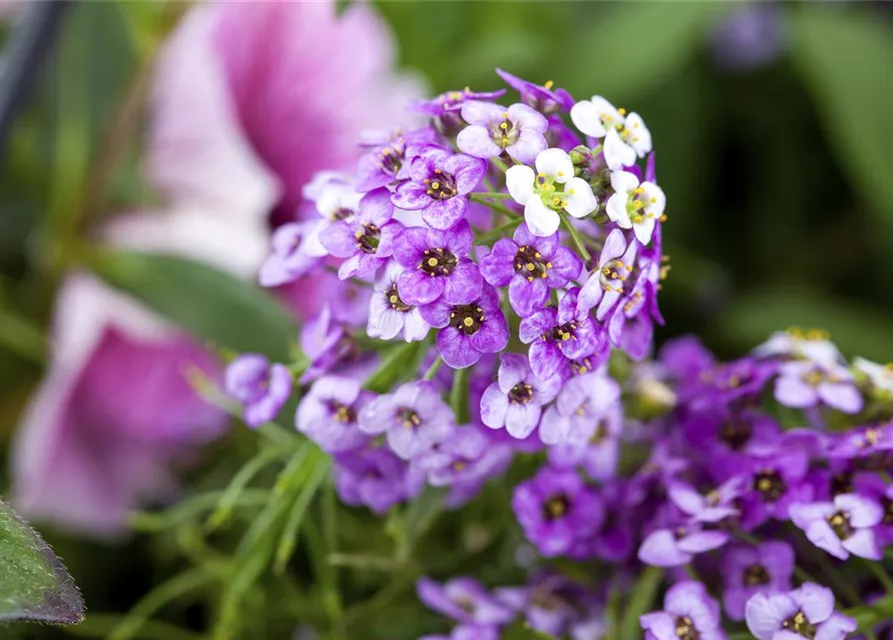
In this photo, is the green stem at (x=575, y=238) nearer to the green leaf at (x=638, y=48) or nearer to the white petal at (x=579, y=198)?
the white petal at (x=579, y=198)

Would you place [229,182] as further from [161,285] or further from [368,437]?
[368,437]

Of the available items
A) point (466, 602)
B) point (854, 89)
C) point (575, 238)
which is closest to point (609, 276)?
point (575, 238)

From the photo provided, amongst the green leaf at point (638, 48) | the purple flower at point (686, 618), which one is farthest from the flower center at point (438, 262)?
the green leaf at point (638, 48)

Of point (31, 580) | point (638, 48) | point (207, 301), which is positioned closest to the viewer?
point (31, 580)

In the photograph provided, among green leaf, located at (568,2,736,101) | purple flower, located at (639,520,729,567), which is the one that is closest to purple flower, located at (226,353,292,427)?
purple flower, located at (639,520,729,567)

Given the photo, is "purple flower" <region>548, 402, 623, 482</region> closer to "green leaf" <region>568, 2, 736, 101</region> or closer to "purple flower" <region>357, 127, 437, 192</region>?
"purple flower" <region>357, 127, 437, 192</region>

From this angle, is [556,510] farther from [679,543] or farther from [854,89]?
[854,89]

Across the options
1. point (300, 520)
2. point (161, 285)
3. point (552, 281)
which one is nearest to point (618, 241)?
point (552, 281)
